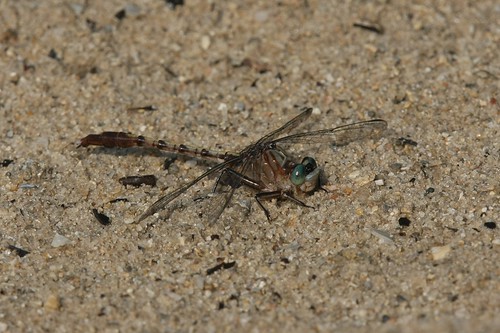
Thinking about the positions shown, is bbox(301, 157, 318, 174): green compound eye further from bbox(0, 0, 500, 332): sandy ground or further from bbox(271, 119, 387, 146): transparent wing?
bbox(271, 119, 387, 146): transparent wing

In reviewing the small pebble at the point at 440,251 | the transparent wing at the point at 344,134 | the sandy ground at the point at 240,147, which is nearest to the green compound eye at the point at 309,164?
the sandy ground at the point at 240,147

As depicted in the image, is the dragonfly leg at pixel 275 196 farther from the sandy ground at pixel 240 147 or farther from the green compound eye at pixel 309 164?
the green compound eye at pixel 309 164

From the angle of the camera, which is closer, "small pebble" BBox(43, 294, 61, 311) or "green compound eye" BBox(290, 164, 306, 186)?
"small pebble" BBox(43, 294, 61, 311)

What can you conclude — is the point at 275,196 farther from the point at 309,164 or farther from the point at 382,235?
the point at 382,235

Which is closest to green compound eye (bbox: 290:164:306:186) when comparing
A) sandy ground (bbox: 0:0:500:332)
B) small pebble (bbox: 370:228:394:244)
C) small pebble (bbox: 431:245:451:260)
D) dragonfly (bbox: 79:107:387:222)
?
dragonfly (bbox: 79:107:387:222)

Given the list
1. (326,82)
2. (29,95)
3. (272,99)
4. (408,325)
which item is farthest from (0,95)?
(408,325)

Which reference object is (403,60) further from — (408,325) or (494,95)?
(408,325)
